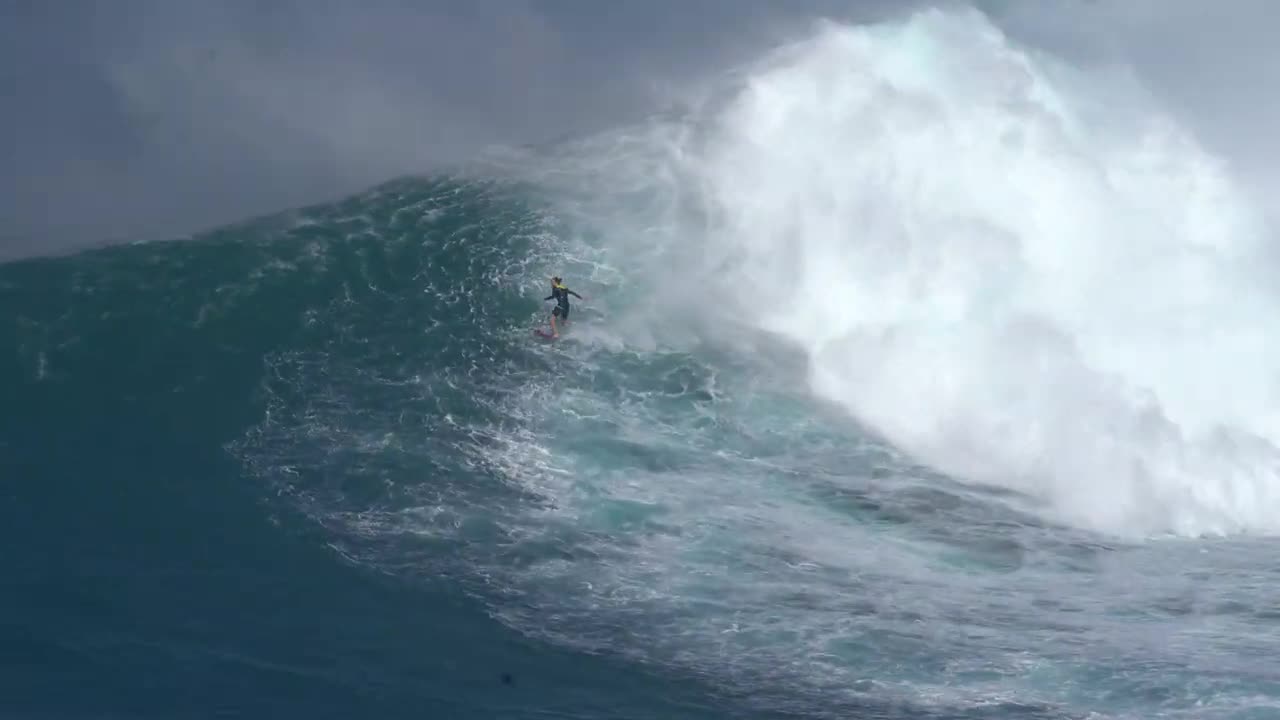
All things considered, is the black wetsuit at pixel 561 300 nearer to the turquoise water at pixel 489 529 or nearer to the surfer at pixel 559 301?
the surfer at pixel 559 301

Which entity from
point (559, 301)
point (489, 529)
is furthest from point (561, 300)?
point (489, 529)

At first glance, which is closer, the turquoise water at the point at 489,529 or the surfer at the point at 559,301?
the turquoise water at the point at 489,529

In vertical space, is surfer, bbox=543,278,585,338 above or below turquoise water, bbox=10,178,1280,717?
above

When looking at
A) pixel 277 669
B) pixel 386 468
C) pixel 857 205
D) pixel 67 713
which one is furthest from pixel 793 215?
pixel 67 713

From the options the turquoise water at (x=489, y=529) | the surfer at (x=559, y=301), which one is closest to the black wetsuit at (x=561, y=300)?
the surfer at (x=559, y=301)

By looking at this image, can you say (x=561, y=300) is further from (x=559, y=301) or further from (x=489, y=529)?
(x=489, y=529)

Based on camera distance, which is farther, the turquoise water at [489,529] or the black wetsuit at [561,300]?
the black wetsuit at [561,300]

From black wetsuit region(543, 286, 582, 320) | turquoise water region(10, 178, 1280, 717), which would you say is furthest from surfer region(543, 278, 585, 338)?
turquoise water region(10, 178, 1280, 717)

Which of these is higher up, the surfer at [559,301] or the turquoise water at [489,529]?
the surfer at [559,301]

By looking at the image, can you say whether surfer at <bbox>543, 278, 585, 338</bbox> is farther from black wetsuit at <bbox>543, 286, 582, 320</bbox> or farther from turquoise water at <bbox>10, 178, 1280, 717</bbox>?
turquoise water at <bbox>10, 178, 1280, 717</bbox>
